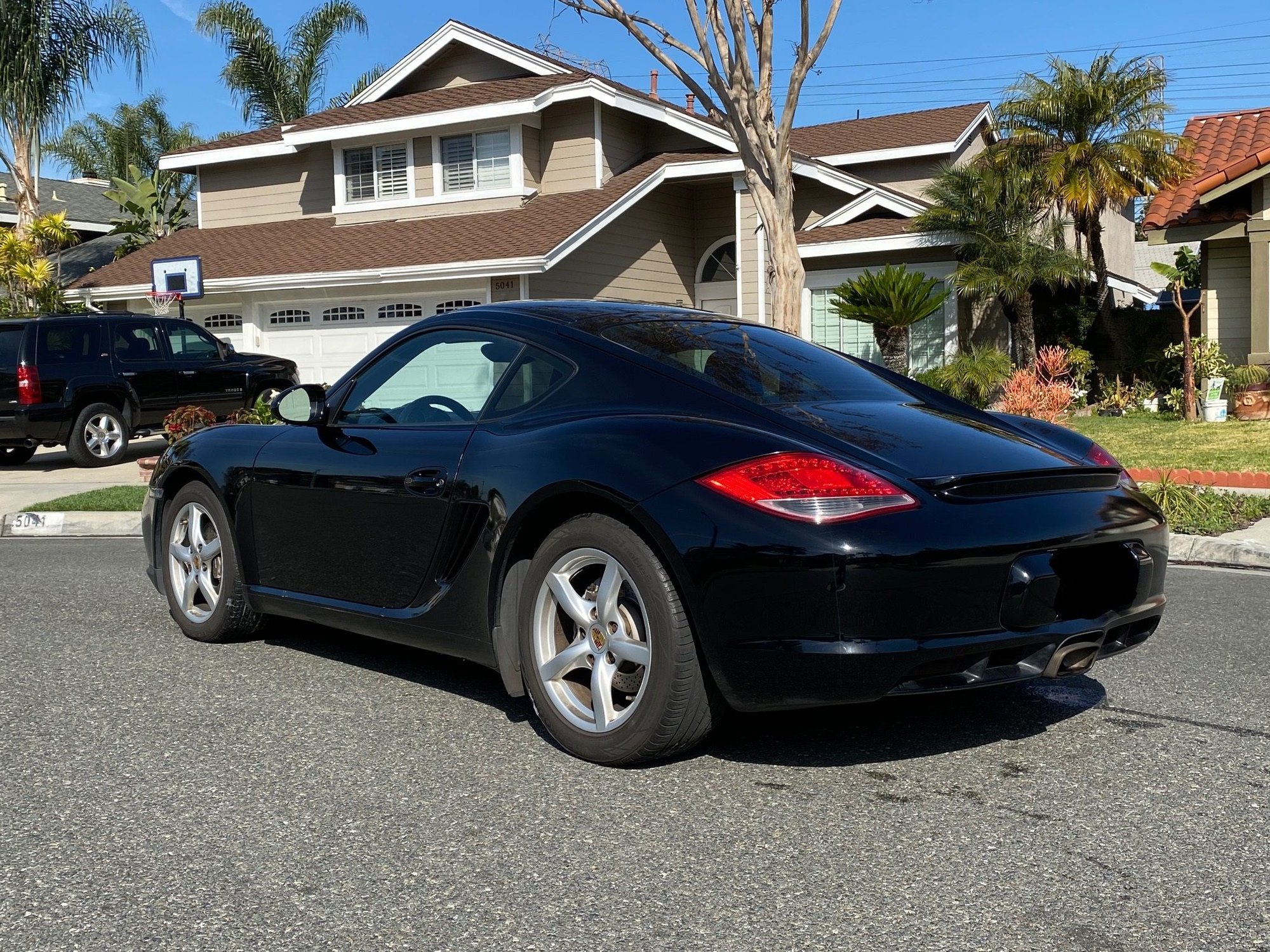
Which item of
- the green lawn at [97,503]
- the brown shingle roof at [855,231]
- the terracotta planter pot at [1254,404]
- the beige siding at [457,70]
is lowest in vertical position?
the green lawn at [97,503]

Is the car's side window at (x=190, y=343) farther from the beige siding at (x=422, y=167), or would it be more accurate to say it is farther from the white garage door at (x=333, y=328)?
the beige siding at (x=422, y=167)

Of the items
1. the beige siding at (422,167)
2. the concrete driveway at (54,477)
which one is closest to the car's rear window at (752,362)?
the concrete driveway at (54,477)

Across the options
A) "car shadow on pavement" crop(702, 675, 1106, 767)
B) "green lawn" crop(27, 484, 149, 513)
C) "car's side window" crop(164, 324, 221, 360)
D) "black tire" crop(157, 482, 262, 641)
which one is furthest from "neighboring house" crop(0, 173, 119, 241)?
"car shadow on pavement" crop(702, 675, 1106, 767)

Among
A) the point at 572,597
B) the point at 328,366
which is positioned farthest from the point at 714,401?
the point at 328,366

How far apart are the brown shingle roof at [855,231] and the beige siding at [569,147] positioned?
4155 millimetres

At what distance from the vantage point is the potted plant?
18.3 m

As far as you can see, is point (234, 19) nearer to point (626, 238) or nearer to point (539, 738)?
point (626, 238)

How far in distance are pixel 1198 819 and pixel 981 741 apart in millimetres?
832

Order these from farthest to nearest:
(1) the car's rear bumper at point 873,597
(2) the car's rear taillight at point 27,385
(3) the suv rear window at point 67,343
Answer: (3) the suv rear window at point 67,343, (2) the car's rear taillight at point 27,385, (1) the car's rear bumper at point 873,597

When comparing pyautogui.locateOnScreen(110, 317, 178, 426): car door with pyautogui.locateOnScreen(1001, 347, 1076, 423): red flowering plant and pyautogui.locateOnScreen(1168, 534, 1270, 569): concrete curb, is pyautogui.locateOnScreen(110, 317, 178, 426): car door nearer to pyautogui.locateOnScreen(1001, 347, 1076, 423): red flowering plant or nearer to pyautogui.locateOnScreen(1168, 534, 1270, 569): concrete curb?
pyautogui.locateOnScreen(1001, 347, 1076, 423): red flowering plant

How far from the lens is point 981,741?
4.38 metres

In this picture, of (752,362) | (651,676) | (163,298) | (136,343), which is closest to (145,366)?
(136,343)

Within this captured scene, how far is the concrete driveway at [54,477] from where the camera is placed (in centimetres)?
1320

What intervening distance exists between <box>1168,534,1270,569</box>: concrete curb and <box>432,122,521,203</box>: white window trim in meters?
17.2
